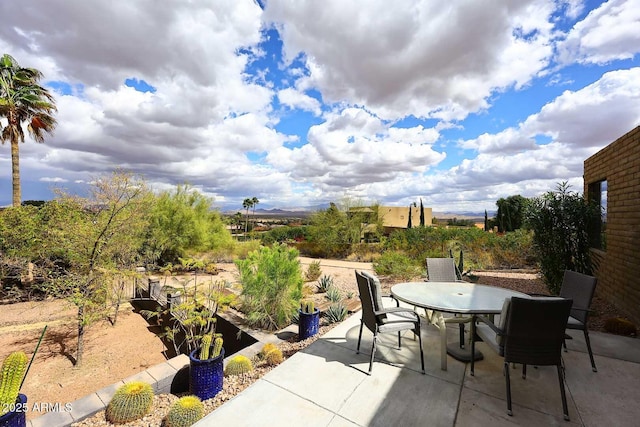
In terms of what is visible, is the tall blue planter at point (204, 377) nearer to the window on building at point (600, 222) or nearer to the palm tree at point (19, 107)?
the window on building at point (600, 222)

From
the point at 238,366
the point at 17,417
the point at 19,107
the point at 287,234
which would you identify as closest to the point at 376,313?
the point at 238,366

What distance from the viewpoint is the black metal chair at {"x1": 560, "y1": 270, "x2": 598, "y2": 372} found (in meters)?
2.64

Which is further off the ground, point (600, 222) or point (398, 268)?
point (600, 222)

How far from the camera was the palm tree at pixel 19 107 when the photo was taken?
9.26 meters

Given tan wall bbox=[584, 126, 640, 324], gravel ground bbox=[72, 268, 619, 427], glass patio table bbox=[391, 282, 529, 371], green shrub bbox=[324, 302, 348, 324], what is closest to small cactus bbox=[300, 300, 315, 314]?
gravel ground bbox=[72, 268, 619, 427]

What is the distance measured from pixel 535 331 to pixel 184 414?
9.53 ft

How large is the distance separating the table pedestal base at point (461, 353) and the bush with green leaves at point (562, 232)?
2.99 m

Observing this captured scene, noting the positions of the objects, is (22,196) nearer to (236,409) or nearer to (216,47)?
(216,47)

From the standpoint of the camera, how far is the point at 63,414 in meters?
2.26

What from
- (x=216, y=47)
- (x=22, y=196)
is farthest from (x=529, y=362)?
(x=22, y=196)

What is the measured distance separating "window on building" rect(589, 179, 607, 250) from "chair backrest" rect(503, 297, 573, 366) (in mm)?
3955

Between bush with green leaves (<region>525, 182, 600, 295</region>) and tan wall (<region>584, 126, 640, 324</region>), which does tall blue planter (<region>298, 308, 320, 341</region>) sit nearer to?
bush with green leaves (<region>525, 182, 600, 295</region>)

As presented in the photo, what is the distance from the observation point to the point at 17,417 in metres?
2.02

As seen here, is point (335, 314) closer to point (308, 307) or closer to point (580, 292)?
point (308, 307)
